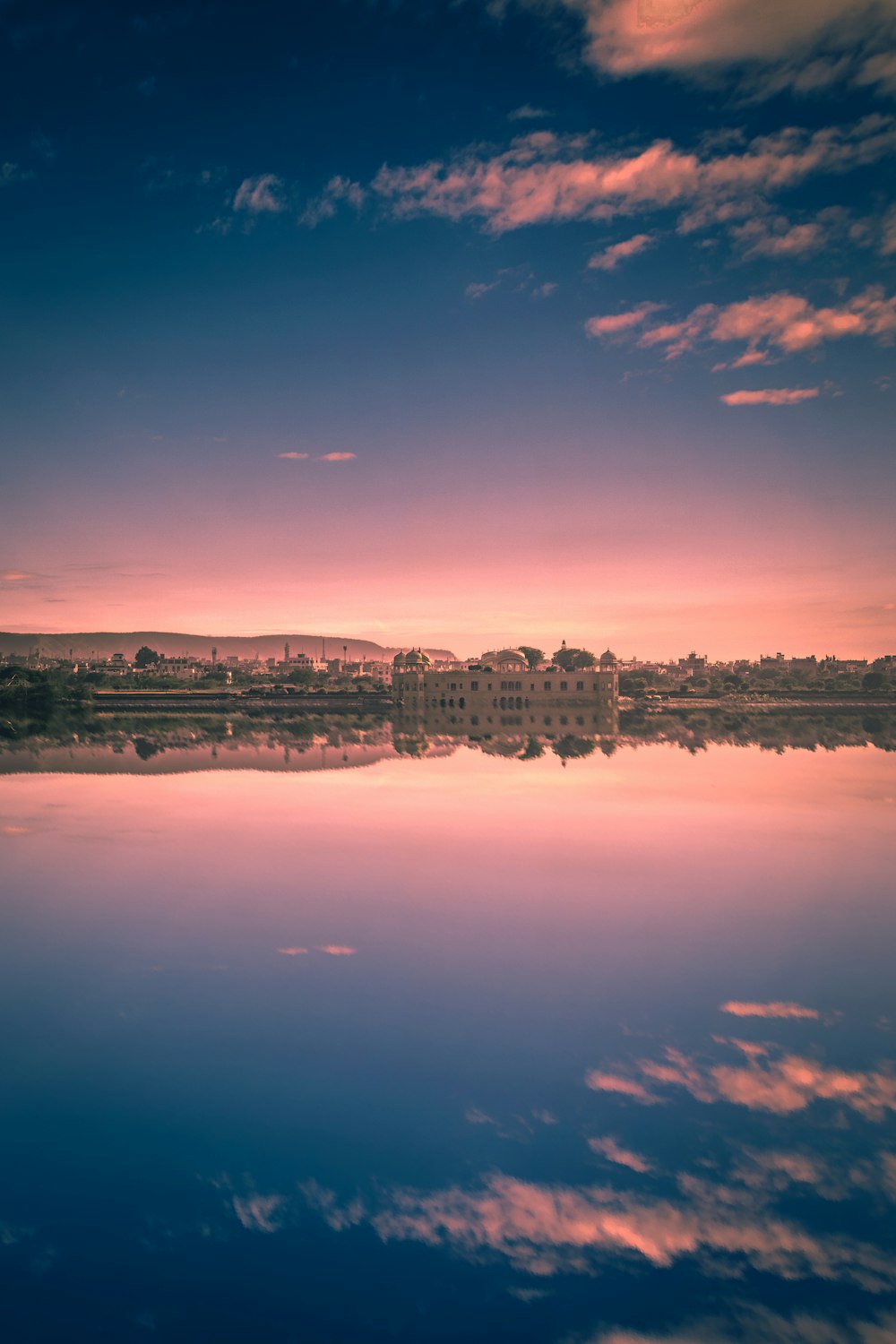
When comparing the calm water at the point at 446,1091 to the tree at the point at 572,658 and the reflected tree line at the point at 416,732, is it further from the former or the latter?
the tree at the point at 572,658

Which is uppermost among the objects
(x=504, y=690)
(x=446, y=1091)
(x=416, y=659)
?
(x=416, y=659)

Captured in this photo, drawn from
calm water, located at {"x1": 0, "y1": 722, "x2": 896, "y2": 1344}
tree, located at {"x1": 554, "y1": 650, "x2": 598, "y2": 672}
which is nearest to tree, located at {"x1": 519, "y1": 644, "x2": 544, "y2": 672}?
tree, located at {"x1": 554, "y1": 650, "x2": 598, "y2": 672}

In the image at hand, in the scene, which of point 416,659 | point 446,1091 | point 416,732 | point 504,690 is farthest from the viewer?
point 416,659

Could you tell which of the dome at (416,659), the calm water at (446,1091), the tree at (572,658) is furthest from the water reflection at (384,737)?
the tree at (572,658)

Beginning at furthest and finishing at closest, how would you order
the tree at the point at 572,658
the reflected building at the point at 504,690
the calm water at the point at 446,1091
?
1. the tree at the point at 572,658
2. the reflected building at the point at 504,690
3. the calm water at the point at 446,1091

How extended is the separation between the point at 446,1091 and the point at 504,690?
87106 mm

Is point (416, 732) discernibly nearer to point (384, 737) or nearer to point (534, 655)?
point (384, 737)

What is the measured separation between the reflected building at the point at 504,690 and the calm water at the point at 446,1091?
221ft

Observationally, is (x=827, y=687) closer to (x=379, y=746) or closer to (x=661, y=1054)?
(x=379, y=746)

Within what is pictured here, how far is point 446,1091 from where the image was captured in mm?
11719

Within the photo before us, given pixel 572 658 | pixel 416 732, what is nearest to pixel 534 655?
pixel 572 658

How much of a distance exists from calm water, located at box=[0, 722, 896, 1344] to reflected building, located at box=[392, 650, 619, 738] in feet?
221

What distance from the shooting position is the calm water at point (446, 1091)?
8.35 meters

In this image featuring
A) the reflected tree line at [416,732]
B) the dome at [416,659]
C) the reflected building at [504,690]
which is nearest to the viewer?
the reflected tree line at [416,732]
